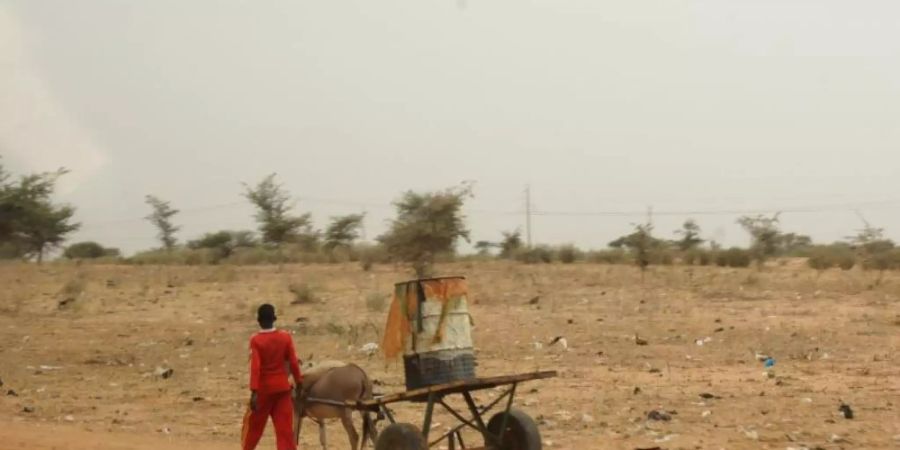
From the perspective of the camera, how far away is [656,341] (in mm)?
19594

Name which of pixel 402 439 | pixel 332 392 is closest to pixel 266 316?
pixel 402 439

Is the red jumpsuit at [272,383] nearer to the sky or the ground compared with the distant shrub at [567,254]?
nearer to the ground

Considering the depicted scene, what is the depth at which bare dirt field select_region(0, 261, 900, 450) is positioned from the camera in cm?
1292

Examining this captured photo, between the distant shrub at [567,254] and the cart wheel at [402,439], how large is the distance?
→ 3472cm

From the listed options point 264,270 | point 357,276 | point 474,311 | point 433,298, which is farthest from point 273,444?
point 264,270

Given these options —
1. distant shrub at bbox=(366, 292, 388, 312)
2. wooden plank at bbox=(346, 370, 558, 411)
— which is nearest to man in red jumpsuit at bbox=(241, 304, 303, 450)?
wooden plank at bbox=(346, 370, 558, 411)

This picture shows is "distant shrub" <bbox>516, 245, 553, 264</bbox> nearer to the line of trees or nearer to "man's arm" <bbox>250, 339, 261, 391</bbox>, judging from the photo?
the line of trees

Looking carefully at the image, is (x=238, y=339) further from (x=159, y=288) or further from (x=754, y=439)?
(x=754, y=439)

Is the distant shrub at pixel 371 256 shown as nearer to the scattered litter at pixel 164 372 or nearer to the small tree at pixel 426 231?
the small tree at pixel 426 231

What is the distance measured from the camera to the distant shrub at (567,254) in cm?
4442

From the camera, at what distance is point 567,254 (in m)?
44.7

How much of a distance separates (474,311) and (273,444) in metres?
12.1

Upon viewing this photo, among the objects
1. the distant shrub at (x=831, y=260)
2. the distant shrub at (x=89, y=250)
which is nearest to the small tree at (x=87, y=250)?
the distant shrub at (x=89, y=250)

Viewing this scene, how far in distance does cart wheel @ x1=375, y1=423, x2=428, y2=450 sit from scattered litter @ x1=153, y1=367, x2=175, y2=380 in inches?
371
